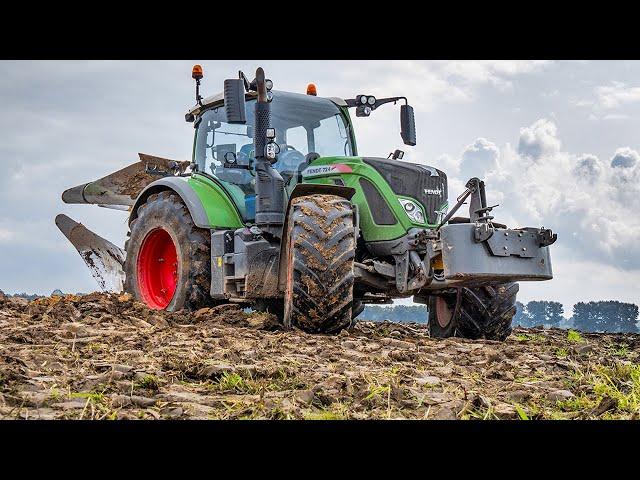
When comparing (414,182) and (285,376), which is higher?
(414,182)

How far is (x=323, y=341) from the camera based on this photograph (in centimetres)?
684

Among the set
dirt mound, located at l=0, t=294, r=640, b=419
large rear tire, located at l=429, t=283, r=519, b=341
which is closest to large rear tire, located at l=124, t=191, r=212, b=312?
dirt mound, located at l=0, t=294, r=640, b=419

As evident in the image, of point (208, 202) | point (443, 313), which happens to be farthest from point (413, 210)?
point (208, 202)

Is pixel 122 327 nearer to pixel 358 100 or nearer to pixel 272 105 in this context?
pixel 272 105

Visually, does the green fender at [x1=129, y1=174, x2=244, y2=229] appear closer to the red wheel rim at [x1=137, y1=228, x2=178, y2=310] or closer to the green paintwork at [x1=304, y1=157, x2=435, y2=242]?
the red wheel rim at [x1=137, y1=228, x2=178, y2=310]

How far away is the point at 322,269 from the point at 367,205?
1.34m

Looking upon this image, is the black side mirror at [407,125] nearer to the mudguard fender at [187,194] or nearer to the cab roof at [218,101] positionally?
the cab roof at [218,101]

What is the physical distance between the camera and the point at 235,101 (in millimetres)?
7637

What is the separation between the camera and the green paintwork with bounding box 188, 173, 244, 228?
9.10 meters

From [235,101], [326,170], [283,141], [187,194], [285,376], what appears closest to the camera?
[285,376]

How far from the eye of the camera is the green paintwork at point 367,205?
27.2ft

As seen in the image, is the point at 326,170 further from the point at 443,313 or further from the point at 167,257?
the point at 167,257

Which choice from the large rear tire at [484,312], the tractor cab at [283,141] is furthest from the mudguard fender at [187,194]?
the large rear tire at [484,312]

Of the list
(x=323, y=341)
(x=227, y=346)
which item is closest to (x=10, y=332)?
(x=227, y=346)
